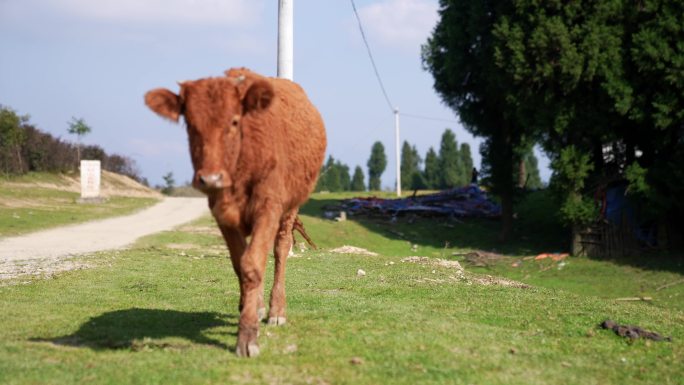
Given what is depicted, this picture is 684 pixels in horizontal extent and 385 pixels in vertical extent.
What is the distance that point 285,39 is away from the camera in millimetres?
17219

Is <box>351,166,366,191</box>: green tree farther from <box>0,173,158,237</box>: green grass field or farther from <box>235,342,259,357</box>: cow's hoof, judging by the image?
<box>235,342,259,357</box>: cow's hoof

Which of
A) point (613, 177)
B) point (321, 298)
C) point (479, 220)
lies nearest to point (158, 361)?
point (321, 298)

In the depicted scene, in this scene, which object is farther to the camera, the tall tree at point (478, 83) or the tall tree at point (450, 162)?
the tall tree at point (450, 162)

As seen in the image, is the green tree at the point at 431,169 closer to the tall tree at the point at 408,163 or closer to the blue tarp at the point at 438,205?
the tall tree at the point at 408,163

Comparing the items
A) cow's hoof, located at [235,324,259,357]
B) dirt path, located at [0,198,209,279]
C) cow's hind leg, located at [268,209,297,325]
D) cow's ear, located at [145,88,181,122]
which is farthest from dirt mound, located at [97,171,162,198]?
cow's hoof, located at [235,324,259,357]

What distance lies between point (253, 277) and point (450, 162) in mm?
66444

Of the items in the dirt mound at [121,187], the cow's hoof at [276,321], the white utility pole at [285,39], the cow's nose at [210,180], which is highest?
the white utility pole at [285,39]

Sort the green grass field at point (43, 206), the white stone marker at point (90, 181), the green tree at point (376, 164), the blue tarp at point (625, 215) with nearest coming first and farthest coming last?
the blue tarp at point (625, 215)
the green grass field at point (43, 206)
the white stone marker at point (90, 181)
the green tree at point (376, 164)

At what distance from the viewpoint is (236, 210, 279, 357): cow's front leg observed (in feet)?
21.8

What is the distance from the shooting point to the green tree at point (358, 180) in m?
80.4

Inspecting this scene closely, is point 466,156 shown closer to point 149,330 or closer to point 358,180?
point 358,180

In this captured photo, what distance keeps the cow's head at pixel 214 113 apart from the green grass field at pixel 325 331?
1.76 metres

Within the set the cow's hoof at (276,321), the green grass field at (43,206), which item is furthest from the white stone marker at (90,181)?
the cow's hoof at (276,321)

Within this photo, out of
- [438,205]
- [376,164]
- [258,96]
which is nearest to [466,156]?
[376,164]
